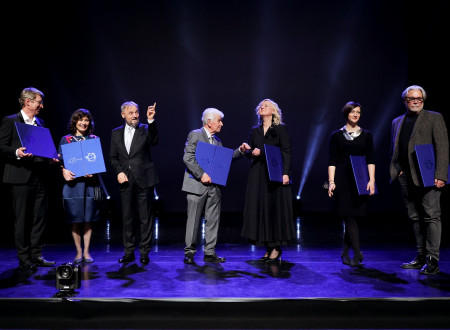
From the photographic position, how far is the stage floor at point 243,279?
225cm

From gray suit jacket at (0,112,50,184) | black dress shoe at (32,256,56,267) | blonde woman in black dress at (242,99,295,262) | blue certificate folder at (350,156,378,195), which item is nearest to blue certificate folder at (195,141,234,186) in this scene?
blonde woman in black dress at (242,99,295,262)

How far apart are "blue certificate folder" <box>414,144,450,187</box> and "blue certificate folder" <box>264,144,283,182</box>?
101 centimetres

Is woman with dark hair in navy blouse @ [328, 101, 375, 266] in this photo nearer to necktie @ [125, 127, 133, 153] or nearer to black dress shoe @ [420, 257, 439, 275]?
black dress shoe @ [420, 257, 439, 275]

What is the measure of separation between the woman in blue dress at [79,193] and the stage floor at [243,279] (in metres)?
0.32

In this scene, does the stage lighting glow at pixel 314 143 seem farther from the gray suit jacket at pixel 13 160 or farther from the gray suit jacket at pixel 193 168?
the gray suit jacket at pixel 13 160

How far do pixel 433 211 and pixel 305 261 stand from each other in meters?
1.06

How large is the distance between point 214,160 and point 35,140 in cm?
138

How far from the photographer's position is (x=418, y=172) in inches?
117

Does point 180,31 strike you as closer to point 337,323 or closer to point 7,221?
point 7,221

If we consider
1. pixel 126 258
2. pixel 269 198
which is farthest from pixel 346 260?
pixel 126 258

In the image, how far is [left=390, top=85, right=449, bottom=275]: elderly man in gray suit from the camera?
290 cm

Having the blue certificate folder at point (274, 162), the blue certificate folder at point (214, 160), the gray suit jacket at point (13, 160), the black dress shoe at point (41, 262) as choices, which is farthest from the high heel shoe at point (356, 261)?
the gray suit jacket at point (13, 160)

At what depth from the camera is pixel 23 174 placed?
3.01 metres

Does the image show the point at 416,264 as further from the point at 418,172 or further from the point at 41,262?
the point at 41,262
